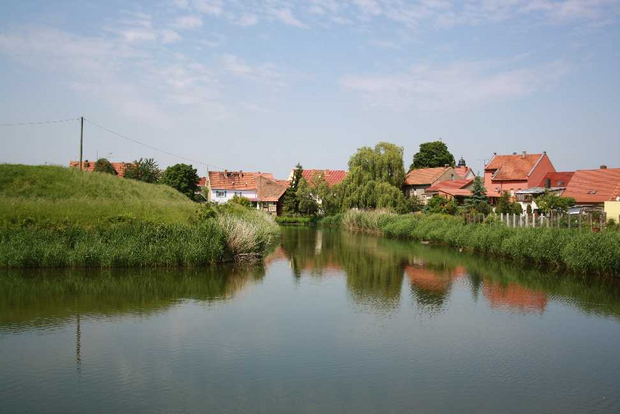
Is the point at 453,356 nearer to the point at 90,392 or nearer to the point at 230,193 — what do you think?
the point at 90,392

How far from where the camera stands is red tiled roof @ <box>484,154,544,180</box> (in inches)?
2484

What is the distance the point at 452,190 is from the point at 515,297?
151 ft

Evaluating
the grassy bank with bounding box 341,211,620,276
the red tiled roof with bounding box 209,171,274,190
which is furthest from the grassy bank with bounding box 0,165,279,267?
the red tiled roof with bounding box 209,171,274,190

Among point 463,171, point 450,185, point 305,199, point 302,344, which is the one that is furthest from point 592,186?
point 302,344

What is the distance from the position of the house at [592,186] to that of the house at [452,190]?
1144 centimetres

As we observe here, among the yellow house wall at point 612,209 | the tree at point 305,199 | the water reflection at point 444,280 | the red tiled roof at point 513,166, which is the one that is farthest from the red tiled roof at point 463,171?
the water reflection at point 444,280

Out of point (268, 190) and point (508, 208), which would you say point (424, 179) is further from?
point (508, 208)

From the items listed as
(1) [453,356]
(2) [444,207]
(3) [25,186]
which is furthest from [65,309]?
(2) [444,207]

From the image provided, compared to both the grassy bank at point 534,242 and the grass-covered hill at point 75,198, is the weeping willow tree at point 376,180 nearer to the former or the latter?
the grassy bank at point 534,242

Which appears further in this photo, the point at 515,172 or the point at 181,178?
the point at 181,178

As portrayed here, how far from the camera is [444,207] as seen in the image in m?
→ 49.8

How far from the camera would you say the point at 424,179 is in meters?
73.9

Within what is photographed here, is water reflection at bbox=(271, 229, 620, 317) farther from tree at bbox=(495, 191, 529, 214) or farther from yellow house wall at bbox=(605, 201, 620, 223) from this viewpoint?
tree at bbox=(495, 191, 529, 214)

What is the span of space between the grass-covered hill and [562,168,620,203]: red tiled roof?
1348 inches
